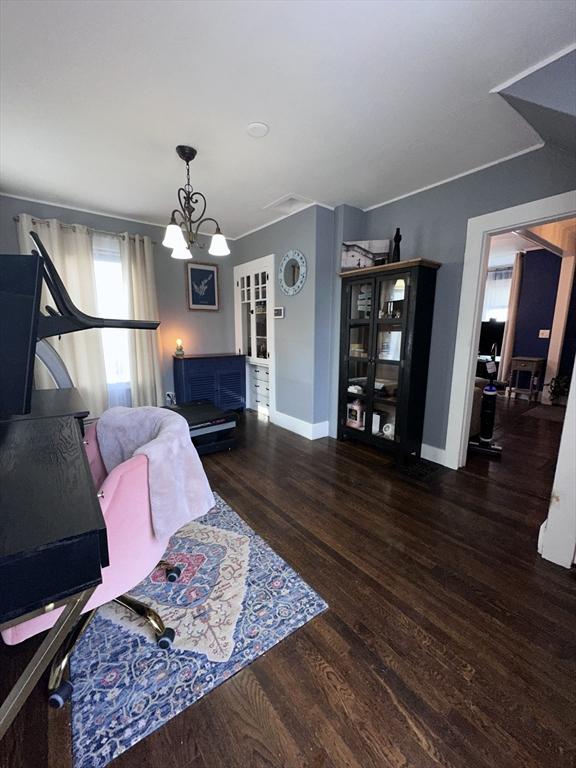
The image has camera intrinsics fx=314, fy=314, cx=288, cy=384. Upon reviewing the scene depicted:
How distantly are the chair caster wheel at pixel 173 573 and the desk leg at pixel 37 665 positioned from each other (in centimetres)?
74

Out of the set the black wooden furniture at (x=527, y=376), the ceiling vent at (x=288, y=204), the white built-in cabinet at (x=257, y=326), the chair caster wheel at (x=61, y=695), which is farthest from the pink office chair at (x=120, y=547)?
the black wooden furniture at (x=527, y=376)

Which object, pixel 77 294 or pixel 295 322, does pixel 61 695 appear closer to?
pixel 295 322

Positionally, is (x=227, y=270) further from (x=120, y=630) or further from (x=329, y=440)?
(x=120, y=630)

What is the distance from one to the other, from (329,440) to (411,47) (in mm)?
3060

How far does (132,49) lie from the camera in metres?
1.44

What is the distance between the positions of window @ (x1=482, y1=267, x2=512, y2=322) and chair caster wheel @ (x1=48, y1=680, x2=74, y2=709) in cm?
708

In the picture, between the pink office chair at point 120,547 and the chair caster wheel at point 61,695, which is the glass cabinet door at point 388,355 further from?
the chair caster wheel at point 61,695

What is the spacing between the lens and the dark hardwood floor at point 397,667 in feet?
3.22

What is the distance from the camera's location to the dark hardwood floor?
0.98 meters

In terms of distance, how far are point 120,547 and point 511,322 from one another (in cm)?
699

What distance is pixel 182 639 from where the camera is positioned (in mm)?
1328

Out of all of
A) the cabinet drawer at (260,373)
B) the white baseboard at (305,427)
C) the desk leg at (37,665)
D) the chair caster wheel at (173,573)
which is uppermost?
the cabinet drawer at (260,373)

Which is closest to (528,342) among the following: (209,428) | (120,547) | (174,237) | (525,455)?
(525,455)

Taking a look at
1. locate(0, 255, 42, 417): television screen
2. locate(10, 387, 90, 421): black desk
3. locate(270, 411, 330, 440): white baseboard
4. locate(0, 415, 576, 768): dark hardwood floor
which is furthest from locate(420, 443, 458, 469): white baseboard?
locate(0, 255, 42, 417): television screen
